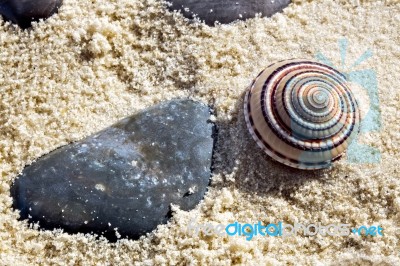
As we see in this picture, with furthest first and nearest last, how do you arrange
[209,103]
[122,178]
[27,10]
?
[27,10] → [209,103] → [122,178]

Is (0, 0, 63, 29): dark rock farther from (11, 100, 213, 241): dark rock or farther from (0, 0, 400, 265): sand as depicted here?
(11, 100, 213, 241): dark rock

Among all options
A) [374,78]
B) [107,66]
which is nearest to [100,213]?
[107,66]

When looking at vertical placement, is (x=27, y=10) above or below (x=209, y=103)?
above

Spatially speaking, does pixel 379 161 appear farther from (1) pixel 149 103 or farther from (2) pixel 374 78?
(1) pixel 149 103

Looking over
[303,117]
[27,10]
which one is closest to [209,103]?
[303,117]

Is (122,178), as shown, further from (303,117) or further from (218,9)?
(218,9)

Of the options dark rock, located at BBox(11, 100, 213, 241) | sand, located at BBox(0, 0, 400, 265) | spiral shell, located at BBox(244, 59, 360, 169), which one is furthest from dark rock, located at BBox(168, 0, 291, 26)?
dark rock, located at BBox(11, 100, 213, 241)
